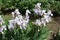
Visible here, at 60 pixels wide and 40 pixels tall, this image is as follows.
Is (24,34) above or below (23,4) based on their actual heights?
above

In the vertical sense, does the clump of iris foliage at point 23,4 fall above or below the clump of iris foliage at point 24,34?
below

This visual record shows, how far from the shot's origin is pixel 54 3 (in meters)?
6.18

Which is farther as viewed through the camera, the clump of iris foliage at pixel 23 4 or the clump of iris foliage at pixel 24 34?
the clump of iris foliage at pixel 23 4

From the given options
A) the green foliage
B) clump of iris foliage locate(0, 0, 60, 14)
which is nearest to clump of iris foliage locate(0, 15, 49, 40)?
the green foliage

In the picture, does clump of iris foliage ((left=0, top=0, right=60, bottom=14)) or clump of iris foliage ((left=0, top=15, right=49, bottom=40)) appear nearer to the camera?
clump of iris foliage ((left=0, top=15, right=49, bottom=40))

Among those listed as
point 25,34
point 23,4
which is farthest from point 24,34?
point 23,4

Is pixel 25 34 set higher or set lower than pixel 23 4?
higher

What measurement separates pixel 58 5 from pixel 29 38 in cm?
246

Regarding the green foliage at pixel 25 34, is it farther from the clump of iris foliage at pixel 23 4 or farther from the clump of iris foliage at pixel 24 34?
the clump of iris foliage at pixel 23 4

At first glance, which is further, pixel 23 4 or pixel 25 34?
pixel 23 4

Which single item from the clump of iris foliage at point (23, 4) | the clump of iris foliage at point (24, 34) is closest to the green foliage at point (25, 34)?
the clump of iris foliage at point (24, 34)

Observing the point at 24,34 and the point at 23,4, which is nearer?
the point at 24,34

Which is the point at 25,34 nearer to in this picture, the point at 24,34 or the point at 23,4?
the point at 24,34

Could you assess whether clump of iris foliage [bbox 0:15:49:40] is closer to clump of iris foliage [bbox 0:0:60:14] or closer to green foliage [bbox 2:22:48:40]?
green foliage [bbox 2:22:48:40]
